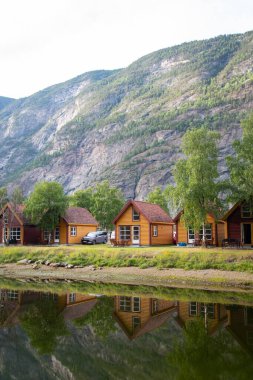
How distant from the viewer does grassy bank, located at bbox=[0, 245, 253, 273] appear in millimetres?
38250

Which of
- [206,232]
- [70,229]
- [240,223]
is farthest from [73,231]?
[240,223]

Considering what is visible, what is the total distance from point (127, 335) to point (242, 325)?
19.2 ft

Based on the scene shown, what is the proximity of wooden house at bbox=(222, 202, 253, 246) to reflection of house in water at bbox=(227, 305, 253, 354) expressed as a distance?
21.7m

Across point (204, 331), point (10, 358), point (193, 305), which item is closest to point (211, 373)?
point (204, 331)

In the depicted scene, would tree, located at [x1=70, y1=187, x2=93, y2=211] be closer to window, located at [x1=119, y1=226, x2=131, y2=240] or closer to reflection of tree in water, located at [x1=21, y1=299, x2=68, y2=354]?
window, located at [x1=119, y1=226, x2=131, y2=240]

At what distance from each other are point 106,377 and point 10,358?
4843 millimetres

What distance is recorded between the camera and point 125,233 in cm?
5494

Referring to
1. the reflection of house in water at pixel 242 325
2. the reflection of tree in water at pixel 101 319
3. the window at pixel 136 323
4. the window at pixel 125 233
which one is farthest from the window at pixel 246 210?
the window at pixel 136 323

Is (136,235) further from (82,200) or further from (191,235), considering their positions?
(82,200)

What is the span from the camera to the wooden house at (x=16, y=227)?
206 ft

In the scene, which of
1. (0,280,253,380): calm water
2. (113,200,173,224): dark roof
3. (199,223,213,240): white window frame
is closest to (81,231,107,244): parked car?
(113,200,173,224): dark roof

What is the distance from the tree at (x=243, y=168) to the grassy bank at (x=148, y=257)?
19.2 ft

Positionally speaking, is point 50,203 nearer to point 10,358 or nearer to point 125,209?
point 125,209

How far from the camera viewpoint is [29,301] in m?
30.0
